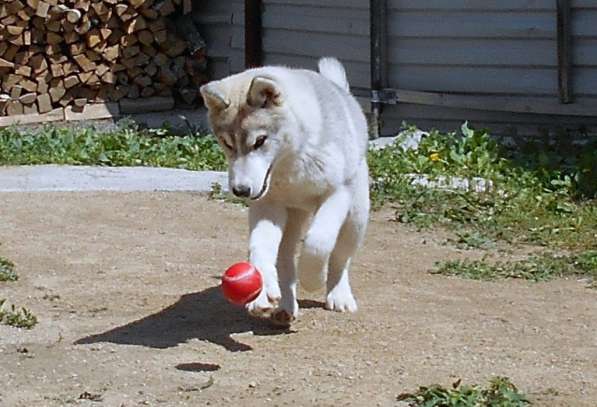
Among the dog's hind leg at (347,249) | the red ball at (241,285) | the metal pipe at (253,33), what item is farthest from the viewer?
the metal pipe at (253,33)

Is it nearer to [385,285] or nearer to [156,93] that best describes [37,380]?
[385,285]

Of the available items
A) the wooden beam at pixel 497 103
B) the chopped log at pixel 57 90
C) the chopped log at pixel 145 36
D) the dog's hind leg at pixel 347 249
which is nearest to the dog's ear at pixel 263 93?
the dog's hind leg at pixel 347 249

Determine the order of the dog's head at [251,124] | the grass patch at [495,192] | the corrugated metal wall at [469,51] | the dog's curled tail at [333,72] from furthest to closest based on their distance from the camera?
the corrugated metal wall at [469,51] → the grass patch at [495,192] → the dog's curled tail at [333,72] → the dog's head at [251,124]

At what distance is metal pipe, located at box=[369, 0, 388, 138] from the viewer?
37.8ft

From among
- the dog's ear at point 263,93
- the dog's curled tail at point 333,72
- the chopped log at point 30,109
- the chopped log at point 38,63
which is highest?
the dog's ear at point 263,93

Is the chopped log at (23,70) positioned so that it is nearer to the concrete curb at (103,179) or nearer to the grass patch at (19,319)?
the concrete curb at (103,179)

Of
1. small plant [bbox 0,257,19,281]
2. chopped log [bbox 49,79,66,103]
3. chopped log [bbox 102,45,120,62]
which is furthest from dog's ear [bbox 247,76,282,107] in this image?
chopped log [bbox 102,45,120,62]

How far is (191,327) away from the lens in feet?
18.8

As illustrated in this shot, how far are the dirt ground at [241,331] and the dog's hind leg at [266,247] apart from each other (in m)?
0.20

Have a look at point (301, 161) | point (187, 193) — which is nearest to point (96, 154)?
point (187, 193)

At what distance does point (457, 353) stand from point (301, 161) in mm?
979

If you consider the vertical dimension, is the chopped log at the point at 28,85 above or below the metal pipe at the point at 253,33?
below

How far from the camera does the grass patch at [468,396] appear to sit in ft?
14.7

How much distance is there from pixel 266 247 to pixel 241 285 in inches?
16.4
